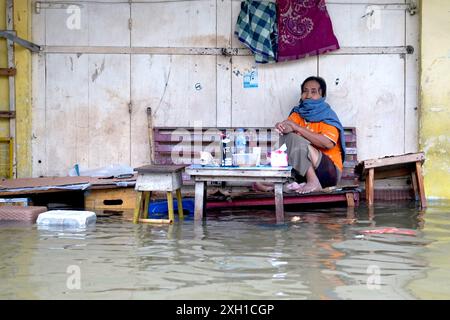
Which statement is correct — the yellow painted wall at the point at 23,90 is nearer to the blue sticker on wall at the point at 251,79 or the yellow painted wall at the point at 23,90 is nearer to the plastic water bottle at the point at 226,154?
the blue sticker on wall at the point at 251,79

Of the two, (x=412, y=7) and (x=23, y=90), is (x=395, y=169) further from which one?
(x=23, y=90)

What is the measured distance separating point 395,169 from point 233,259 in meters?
4.50

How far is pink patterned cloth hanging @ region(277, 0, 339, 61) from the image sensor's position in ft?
28.2

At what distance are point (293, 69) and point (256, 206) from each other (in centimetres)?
216

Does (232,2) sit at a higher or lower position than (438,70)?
higher

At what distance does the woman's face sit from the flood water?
6.56 ft

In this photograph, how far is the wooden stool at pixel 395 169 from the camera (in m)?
7.77

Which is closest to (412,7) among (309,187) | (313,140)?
(313,140)

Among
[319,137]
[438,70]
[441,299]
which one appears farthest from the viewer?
[438,70]

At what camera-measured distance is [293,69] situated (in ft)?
28.9

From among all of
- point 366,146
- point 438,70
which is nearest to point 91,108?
point 366,146

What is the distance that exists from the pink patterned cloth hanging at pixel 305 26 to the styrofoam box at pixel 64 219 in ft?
12.6

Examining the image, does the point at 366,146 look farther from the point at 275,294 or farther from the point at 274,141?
the point at 275,294

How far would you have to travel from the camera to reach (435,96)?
27.9ft
